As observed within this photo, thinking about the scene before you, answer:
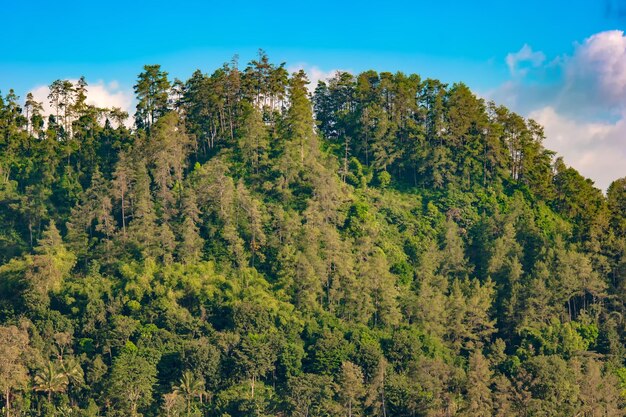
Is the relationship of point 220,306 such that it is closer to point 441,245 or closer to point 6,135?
point 441,245

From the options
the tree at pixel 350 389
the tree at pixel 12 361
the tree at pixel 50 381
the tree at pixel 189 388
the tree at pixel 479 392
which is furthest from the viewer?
the tree at pixel 189 388

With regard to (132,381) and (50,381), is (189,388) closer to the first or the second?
(132,381)

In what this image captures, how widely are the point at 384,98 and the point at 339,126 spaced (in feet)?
18.3

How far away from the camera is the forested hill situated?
219 feet

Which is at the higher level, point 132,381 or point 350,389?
point 132,381

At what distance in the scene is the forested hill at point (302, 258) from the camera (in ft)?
219

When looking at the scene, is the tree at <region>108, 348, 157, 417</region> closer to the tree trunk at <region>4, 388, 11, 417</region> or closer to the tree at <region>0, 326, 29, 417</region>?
the tree at <region>0, 326, 29, 417</region>

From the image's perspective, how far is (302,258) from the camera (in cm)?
7631

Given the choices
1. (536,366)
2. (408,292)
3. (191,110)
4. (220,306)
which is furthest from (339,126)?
(536,366)

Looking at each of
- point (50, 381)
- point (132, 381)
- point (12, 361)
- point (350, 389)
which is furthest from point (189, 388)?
point (12, 361)

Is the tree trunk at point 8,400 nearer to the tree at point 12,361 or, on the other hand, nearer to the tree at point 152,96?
the tree at point 12,361

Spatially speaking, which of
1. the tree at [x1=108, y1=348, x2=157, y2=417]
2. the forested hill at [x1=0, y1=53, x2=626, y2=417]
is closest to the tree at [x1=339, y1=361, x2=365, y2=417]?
the forested hill at [x1=0, y1=53, x2=626, y2=417]

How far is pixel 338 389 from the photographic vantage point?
2581 inches

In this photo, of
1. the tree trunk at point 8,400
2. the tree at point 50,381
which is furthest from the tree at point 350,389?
the tree trunk at point 8,400
